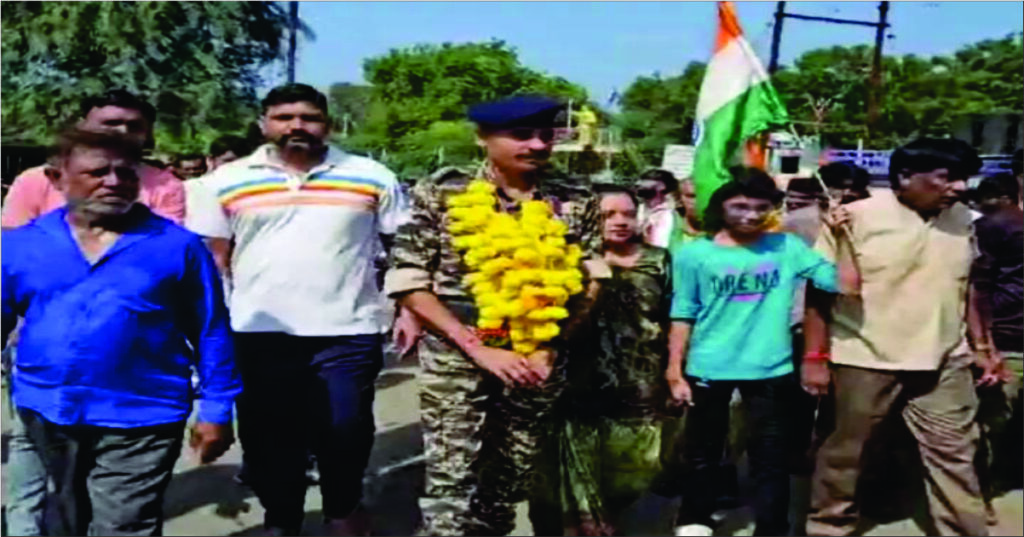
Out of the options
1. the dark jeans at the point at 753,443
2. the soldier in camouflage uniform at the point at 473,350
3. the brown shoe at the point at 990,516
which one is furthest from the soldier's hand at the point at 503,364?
the brown shoe at the point at 990,516

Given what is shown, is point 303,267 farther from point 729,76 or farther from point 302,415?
point 729,76

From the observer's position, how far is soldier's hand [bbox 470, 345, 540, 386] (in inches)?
121

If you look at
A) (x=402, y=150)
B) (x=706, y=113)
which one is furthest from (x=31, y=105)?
(x=706, y=113)

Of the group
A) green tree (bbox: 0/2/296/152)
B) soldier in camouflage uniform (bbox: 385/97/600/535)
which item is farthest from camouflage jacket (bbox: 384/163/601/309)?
green tree (bbox: 0/2/296/152)

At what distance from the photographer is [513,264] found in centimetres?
307

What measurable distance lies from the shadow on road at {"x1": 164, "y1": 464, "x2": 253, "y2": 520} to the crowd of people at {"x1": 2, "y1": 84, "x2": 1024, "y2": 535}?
0.48m

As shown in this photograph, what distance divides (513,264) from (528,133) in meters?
0.32

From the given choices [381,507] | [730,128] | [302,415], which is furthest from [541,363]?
[730,128]

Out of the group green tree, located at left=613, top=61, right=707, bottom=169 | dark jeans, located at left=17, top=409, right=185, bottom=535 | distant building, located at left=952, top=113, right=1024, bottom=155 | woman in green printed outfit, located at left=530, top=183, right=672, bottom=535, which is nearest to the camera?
dark jeans, located at left=17, top=409, right=185, bottom=535

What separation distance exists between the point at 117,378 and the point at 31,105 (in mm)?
10706

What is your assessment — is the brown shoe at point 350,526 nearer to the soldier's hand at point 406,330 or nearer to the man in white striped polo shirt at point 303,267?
the man in white striped polo shirt at point 303,267

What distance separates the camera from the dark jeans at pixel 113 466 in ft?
9.05

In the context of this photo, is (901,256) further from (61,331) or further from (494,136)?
(61,331)

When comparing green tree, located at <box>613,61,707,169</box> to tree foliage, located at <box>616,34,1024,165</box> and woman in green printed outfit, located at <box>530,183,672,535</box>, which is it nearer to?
tree foliage, located at <box>616,34,1024,165</box>
